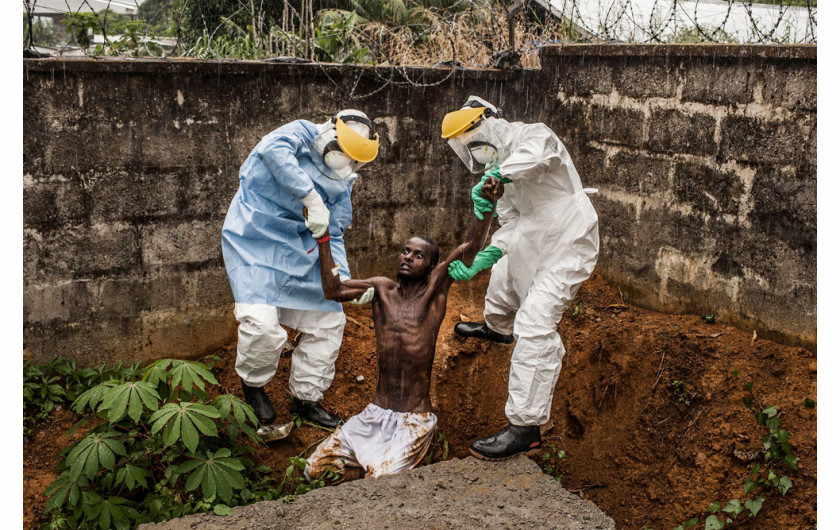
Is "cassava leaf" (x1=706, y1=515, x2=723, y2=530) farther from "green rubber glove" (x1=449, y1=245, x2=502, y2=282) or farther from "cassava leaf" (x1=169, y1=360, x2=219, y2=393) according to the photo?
"cassava leaf" (x1=169, y1=360, x2=219, y2=393)

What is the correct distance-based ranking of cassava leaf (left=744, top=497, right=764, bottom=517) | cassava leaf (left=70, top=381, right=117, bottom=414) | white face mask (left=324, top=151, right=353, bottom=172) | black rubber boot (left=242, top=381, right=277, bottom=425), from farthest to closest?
black rubber boot (left=242, top=381, right=277, bottom=425) < white face mask (left=324, top=151, right=353, bottom=172) < cassava leaf (left=70, top=381, right=117, bottom=414) < cassava leaf (left=744, top=497, right=764, bottom=517)

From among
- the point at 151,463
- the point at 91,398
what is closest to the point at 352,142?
the point at 91,398

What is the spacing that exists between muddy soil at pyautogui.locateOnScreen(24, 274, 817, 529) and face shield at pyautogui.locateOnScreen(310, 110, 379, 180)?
1.63 metres

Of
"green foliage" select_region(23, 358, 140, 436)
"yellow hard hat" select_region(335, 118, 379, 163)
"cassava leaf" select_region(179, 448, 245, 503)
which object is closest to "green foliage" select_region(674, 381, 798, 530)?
"cassava leaf" select_region(179, 448, 245, 503)

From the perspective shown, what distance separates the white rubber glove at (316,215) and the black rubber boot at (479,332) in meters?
1.53

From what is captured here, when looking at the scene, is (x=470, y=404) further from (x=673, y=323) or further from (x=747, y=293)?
(x=747, y=293)

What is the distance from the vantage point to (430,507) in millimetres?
3299

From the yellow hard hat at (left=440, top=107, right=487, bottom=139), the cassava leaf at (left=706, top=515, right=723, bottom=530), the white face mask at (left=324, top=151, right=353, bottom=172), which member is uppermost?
the yellow hard hat at (left=440, top=107, right=487, bottom=139)

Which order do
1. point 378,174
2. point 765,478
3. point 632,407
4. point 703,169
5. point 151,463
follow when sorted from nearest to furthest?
point 765,478
point 151,463
point 632,407
point 703,169
point 378,174

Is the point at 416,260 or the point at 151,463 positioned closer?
the point at 151,463

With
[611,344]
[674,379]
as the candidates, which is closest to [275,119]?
[611,344]

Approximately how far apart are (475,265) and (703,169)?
1825mm

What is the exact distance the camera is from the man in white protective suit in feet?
12.7

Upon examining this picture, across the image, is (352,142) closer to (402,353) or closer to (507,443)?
(402,353)
